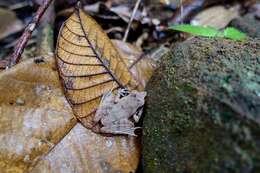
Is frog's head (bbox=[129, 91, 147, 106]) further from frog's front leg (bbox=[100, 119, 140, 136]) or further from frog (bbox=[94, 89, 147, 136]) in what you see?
frog's front leg (bbox=[100, 119, 140, 136])

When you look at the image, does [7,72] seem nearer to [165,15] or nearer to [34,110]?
[34,110]

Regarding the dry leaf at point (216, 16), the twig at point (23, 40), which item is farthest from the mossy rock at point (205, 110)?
the dry leaf at point (216, 16)

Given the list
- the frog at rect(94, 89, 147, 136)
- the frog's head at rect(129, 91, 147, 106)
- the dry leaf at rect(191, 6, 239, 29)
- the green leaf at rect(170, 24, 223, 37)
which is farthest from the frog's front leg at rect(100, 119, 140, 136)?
the dry leaf at rect(191, 6, 239, 29)

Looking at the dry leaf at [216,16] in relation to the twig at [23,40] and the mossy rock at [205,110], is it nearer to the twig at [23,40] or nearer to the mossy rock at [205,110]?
the mossy rock at [205,110]

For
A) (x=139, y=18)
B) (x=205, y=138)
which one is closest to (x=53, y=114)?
(x=205, y=138)

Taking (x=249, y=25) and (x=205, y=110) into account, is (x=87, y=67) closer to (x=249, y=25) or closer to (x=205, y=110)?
(x=205, y=110)

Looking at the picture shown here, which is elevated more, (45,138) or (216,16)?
(216,16)

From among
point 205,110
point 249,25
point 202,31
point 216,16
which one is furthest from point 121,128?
point 216,16
